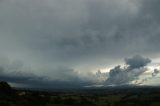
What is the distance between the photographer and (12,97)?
169 m

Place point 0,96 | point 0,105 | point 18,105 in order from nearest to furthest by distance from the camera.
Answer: point 0,105 → point 18,105 → point 0,96

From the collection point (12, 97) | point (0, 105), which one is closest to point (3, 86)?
point (12, 97)

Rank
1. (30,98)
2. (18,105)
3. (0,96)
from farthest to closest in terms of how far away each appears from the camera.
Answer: (30,98), (0,96), (18,105)

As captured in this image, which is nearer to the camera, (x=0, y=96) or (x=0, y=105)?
(x=0, y=105)

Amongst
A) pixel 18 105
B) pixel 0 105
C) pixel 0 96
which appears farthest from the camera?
pixel 0 96

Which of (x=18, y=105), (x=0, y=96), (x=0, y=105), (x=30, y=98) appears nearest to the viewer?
(x=0, y=105)

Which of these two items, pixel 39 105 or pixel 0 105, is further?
pixel 39 105

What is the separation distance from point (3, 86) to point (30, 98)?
59.7 ft

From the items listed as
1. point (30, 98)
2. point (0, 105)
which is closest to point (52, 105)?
point (30, 98)

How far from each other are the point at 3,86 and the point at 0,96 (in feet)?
67.3

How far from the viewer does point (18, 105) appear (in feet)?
496

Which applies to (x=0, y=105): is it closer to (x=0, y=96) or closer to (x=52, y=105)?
(x=0, y=96)

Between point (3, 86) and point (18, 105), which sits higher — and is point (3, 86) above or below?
above

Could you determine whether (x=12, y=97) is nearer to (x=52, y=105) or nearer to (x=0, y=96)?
(x=0, y=96)
